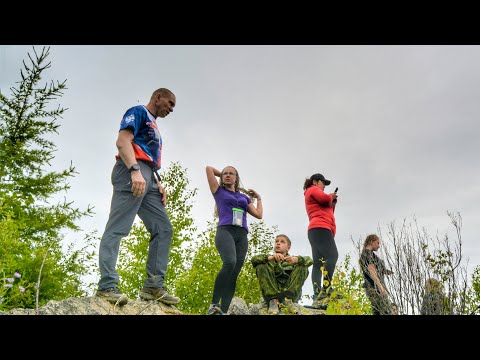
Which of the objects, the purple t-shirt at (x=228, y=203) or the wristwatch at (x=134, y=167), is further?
the purple t-shirt at (x=228, y=203)

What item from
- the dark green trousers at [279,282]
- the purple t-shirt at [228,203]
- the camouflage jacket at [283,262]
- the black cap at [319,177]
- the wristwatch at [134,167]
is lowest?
the dark green trousers at [279,282]

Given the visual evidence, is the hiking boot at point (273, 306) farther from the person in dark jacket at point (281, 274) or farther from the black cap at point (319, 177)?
the black cap at point (319, 177)

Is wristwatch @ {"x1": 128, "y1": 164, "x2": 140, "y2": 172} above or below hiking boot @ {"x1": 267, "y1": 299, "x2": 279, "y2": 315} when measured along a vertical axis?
above

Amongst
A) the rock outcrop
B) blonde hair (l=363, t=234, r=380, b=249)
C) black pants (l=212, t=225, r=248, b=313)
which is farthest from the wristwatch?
blonde hair (l=363, t=234, r=380, b=249)

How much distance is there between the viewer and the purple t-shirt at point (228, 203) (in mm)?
5480

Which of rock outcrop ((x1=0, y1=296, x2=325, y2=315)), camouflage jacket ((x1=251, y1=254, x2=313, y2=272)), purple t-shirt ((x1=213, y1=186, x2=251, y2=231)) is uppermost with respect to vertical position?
purple t-shirt ((x1=213, y1=186, x2=251, y2=231))

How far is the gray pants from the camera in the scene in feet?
13.6

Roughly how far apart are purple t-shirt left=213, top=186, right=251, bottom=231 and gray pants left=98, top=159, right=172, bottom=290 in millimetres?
895

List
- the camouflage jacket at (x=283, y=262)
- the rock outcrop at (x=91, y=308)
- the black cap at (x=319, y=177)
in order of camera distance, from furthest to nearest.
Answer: the black cap at (x=319, y=177) → the camouflage jacket at (x=283, y=262) → the rock outcrop at (x=91, y=308)

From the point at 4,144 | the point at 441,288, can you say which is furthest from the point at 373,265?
the point at 4,144

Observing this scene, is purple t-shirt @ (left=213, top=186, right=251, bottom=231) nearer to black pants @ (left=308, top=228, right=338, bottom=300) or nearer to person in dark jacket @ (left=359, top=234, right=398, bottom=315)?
black pants @ (left=308, top=228, right=338, bottom=300)

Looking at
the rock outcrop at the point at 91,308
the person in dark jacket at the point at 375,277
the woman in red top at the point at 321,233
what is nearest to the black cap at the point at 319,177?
the woman in red top at the point at 321,233
